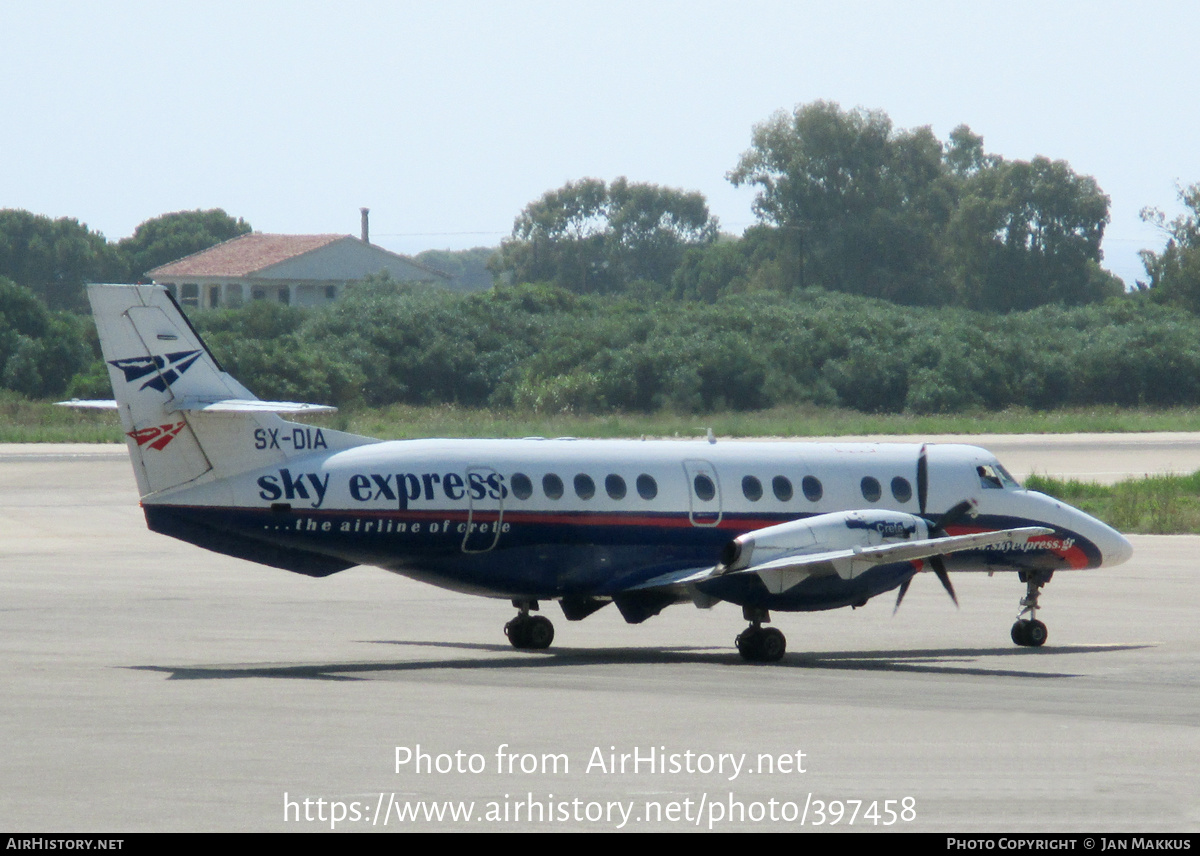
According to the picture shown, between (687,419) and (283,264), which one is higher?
(283,264)

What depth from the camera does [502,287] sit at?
320ft

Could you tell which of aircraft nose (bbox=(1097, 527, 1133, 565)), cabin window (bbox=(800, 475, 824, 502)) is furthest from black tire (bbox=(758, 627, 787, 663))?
Result: aircraft nose (bbox=(1097, 527, 1133, 565))

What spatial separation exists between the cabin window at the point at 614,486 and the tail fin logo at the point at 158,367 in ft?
→ 17.7

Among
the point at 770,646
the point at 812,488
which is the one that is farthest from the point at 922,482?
the point at 770,646

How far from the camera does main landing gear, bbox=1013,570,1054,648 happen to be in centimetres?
2159

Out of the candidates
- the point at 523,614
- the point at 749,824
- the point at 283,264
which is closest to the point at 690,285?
the point at 283,264

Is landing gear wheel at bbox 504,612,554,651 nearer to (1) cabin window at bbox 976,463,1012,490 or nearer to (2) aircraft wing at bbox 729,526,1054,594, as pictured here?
(2) aircraft wing at bbox 729,526,1054,594

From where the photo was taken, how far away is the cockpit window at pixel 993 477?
74.3 ft

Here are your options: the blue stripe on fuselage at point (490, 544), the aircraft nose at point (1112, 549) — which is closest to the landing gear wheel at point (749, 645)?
the blue stripe on fuselage at point (490, 544)

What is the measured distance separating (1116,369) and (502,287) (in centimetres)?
3731

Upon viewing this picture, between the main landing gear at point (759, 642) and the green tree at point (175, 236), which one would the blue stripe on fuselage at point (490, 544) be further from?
the green tree at point (175, 236)

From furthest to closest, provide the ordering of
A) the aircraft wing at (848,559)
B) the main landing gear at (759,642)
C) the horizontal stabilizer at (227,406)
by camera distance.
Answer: the main landing gear at (759,642) → the aircraft wing at (848,559) → the horizontal stabilizer at (227,406)

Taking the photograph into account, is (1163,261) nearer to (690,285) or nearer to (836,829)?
(690,285)

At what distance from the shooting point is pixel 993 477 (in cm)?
2281
